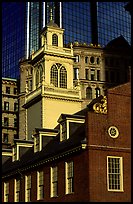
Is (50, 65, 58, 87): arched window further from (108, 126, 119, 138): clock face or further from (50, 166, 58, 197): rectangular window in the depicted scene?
(108, 126, 119, 138): clock face

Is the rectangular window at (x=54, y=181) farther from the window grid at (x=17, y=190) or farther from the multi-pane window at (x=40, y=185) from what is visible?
the window grid at (x=17, y=190)

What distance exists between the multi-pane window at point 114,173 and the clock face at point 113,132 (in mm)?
1673

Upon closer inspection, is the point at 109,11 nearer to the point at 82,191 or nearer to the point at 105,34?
the point at 105,34

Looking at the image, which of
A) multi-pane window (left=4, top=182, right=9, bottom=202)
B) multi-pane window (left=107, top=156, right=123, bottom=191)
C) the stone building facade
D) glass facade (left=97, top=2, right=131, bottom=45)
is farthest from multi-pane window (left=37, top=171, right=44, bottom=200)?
glass facade (left=97, top=2, right=131, bottom=45)

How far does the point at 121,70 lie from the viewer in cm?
14650

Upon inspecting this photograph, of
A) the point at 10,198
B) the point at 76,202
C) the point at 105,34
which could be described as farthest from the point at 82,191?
the point at 105,34

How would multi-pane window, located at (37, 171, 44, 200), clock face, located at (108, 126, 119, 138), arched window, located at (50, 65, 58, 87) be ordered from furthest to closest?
arched window, located at (50, 65, 58, 87) < multi-pane window, located at (37, 171, 44, 200) < clock face, located at (108, 126, 119, 138)

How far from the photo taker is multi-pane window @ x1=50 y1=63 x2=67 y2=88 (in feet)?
201

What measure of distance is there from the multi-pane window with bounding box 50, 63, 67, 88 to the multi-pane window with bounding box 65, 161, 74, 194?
21.4 metres

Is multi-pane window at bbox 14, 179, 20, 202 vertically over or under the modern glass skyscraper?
under

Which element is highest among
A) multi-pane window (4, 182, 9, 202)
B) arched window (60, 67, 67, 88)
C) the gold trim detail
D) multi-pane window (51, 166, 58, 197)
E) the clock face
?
arched window (60, 67, 67, 88)

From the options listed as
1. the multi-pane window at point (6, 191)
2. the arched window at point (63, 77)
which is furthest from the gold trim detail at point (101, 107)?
the arched window at point (63, 77)

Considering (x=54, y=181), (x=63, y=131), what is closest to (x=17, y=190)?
(x=54, y=181)

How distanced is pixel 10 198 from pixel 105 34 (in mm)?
109199
